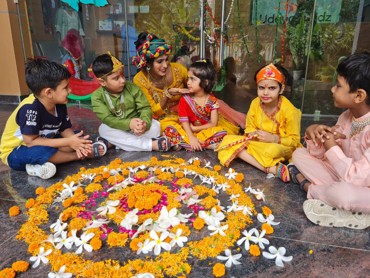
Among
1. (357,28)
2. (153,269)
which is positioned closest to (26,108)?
(153,269)

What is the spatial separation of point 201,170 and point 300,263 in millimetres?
1144

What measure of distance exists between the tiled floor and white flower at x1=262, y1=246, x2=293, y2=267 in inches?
0.9

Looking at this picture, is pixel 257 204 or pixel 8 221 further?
pixel 257 204

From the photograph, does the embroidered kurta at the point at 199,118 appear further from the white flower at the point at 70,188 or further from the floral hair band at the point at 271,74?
the white flower at the point at 70,188

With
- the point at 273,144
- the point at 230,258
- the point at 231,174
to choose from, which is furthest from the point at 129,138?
the point at 230,258

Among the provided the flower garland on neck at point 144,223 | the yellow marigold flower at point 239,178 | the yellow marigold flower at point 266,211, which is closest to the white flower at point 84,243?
the flower garland on neck at point 144,223

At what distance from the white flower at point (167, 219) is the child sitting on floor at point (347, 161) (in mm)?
771

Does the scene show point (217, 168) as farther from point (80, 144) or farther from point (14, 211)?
point (14, 211)

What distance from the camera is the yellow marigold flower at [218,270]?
140 centimetres

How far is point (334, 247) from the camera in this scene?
5.30ft

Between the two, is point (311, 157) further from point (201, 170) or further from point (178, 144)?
point (178, 144)

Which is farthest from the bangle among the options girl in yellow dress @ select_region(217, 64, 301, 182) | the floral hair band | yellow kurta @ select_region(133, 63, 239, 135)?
the floral hair band

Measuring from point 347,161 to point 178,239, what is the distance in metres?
1.02

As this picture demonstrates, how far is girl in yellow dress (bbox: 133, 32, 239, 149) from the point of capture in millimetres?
3186
